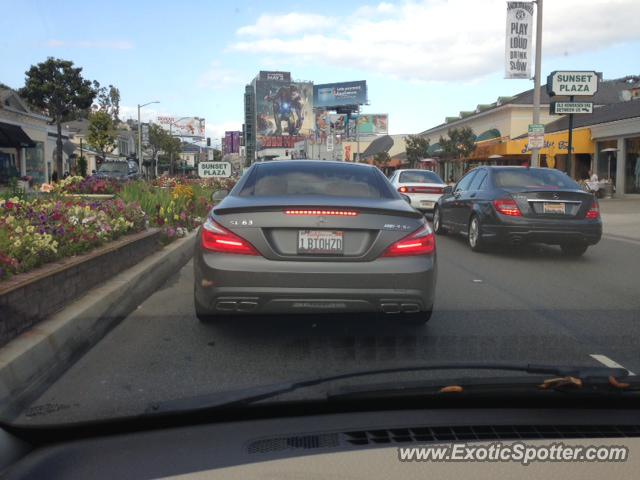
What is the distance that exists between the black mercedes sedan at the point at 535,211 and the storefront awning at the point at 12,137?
3224cm

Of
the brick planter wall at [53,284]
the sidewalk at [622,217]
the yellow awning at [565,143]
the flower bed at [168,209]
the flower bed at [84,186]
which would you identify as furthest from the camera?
the yellow awning at [565,143]

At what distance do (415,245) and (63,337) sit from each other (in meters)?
2.83

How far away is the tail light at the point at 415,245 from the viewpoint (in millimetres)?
4887

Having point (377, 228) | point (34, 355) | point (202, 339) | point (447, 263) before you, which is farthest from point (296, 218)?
point (447, 263)

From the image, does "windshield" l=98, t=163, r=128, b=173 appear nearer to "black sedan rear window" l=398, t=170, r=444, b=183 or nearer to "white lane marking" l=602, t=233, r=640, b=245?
"black sedan rear window" l=398, t=170, r=444, b=183

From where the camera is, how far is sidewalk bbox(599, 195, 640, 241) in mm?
15131

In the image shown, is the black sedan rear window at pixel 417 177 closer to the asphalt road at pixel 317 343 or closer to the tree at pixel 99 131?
the asphalt road at pixel 317 343

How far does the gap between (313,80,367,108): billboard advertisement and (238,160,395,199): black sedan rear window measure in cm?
11414

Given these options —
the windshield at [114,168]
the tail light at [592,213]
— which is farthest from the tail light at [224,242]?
the windshield at [114,168]

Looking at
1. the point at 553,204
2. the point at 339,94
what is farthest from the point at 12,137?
the point at 339,94

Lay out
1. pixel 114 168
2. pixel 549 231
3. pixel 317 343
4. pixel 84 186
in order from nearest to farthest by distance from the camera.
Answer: pixel 317 343, pixel 549 231, pixel 84 186, pixel 114 168

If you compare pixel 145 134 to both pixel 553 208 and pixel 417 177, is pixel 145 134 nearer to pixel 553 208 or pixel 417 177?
pixel 417 177

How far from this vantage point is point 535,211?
33.3ft

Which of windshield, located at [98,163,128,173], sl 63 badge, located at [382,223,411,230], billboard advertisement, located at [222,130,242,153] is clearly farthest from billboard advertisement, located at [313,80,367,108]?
sl 63 badge, located at [382,223,411,230]
